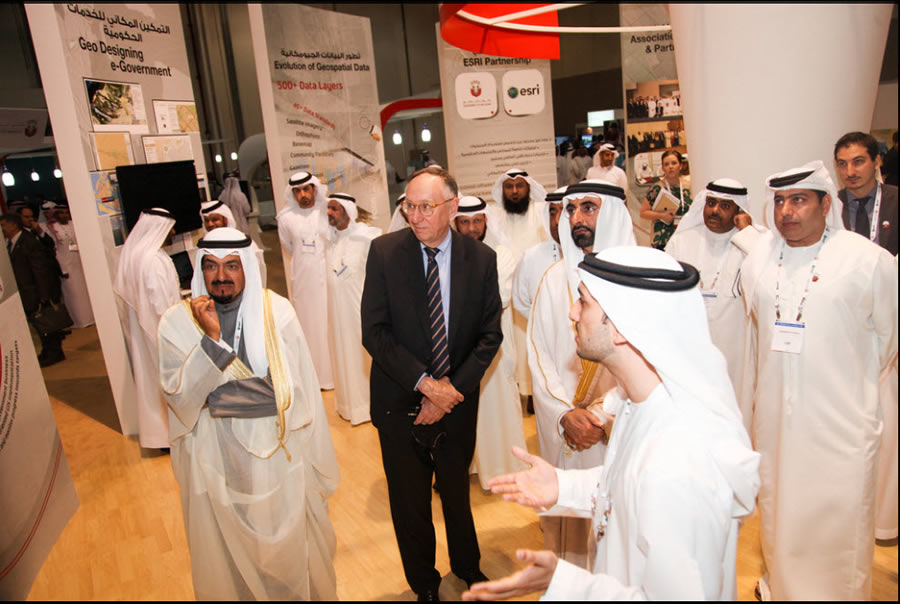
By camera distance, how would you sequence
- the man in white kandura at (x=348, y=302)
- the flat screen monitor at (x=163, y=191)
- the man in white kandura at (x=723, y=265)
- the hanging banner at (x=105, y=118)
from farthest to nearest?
the man in white kandura at (x=348, y=302), the flat screen monitor at (x=163, y=191), the man in white kandura at (x=723, y=265), the hanging banner at (x=105, y=118)

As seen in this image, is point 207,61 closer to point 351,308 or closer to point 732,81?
point 732,81

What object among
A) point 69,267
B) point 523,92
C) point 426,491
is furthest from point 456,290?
point 69,267

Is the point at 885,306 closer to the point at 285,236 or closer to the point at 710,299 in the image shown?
the point at 710,299

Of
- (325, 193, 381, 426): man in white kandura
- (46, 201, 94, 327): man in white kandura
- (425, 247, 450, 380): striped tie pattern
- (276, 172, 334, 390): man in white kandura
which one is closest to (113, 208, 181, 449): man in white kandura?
(325, 193, 381, 426): man in white kandura

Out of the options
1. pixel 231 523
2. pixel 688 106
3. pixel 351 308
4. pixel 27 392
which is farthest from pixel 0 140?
pixel 688 106

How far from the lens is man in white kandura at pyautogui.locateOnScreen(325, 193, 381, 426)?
4.80 m

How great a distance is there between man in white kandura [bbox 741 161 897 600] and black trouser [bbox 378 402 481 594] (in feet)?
3.86

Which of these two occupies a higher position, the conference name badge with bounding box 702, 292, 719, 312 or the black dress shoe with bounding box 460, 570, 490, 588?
the conference name badge with bounding box 702, 292, 719, 312

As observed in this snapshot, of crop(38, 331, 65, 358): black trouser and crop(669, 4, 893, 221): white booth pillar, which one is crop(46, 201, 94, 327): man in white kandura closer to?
crop(38, 331, 65, 358): black trouser

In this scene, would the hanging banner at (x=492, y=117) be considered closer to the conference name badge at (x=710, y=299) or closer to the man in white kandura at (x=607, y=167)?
the man in white kandura at (x=607, y=167)

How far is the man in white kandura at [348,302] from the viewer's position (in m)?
4.80

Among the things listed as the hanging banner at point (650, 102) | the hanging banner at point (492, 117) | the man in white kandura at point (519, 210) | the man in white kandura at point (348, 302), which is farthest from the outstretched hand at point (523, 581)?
the hanging banner at point (650, 102)

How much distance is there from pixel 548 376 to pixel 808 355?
0.97m

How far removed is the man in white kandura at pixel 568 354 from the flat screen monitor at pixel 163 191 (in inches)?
103
